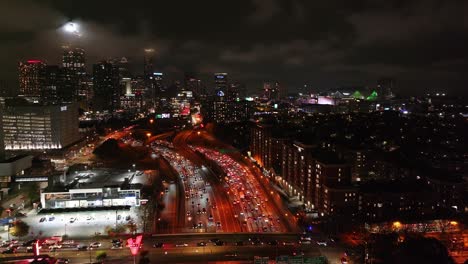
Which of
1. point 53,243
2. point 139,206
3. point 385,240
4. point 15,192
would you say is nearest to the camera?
point 385,240

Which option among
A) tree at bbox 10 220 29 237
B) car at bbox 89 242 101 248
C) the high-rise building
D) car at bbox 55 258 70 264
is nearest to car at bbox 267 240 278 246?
car at bbox 89 242 101 248

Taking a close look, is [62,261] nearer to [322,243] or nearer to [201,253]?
[201,253]

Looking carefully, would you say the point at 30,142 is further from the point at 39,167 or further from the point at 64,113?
the point at 39,167

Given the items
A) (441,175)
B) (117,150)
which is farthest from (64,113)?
(441,175)

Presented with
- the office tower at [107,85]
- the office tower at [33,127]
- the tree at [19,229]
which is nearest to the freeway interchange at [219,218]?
the tree at [19,229]

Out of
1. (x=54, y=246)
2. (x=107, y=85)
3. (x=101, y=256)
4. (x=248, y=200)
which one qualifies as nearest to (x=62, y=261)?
(x=101, y=256)
